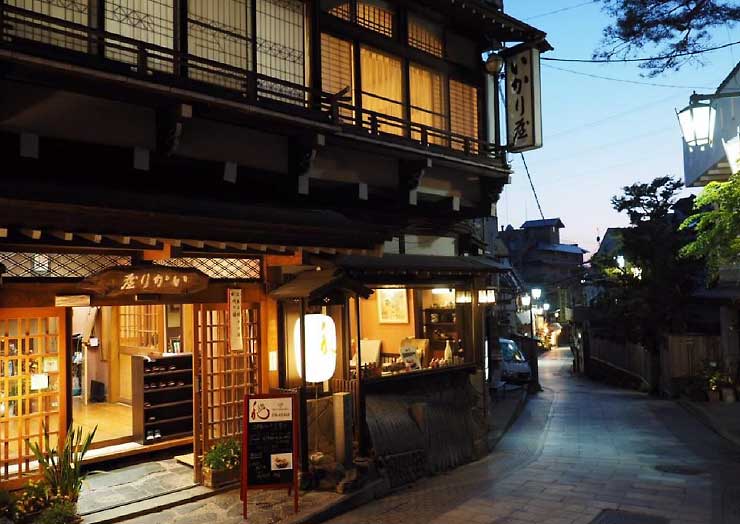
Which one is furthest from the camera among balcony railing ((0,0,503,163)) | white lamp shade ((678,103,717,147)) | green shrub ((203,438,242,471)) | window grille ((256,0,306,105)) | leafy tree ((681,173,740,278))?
white lamp shade ((678,103,717,147))

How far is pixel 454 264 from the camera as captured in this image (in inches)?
625

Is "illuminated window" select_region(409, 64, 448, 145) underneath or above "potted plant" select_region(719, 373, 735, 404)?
above

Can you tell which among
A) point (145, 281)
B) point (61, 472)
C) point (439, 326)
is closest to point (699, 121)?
point (439, 326)

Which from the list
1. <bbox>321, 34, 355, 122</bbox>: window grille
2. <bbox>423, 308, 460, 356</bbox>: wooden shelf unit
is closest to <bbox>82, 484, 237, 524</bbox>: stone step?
<bbox>321, 34, 355, 122</bbox>: window grille

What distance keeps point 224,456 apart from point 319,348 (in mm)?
2648

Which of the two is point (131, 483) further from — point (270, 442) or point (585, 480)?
point (585, 480)

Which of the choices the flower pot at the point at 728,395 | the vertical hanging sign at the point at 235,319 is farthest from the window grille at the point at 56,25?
the flower pot at the point at 728,395

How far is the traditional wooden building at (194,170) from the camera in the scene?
30.0ft

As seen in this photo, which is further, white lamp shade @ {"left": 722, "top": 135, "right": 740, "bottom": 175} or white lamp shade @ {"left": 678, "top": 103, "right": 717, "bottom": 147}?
white lamp shade @ {"left": 722, "top": 135, "right": 740, "bottom": 175}

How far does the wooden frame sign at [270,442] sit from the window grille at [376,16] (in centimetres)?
963

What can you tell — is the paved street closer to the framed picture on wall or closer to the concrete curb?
the concrete curb

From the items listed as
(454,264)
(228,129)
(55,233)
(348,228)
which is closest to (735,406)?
(454,264)

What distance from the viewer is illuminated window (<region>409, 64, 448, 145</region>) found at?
16078 mm

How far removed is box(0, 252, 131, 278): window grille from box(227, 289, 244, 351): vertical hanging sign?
6.47 feet
